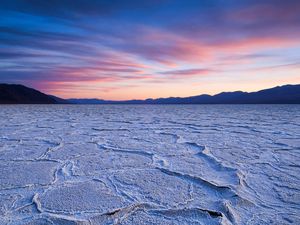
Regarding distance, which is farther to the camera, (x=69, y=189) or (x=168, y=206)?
(x=69, y=189)

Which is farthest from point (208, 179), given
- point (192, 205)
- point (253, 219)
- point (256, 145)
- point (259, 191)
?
point (256, 145)

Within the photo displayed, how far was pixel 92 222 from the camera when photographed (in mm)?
1474

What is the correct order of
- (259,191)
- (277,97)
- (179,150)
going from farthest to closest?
(277,97) < (179,150) < (259,191)

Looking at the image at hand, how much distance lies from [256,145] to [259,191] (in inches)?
85.2

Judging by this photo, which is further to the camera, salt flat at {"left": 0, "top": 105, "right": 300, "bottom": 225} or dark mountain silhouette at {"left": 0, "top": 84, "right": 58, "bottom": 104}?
dark mountain silhouette at {"left": 0, "top": 84, "right": 58, "bottom": 104}

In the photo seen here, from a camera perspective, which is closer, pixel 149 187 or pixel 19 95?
pixel 149 187

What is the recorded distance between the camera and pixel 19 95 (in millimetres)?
108688

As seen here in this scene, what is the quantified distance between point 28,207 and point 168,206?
2.89 feet

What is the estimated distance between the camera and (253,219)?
1508 mm

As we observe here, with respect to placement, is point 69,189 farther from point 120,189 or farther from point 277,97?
point 277,97

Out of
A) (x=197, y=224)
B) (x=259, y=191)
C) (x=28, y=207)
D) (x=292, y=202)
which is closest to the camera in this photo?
(x=197, y=224)

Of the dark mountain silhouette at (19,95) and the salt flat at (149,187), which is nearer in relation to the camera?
the salt flat at (149,187)

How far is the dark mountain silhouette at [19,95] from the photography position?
334 feet

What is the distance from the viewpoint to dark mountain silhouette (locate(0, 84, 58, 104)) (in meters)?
102
